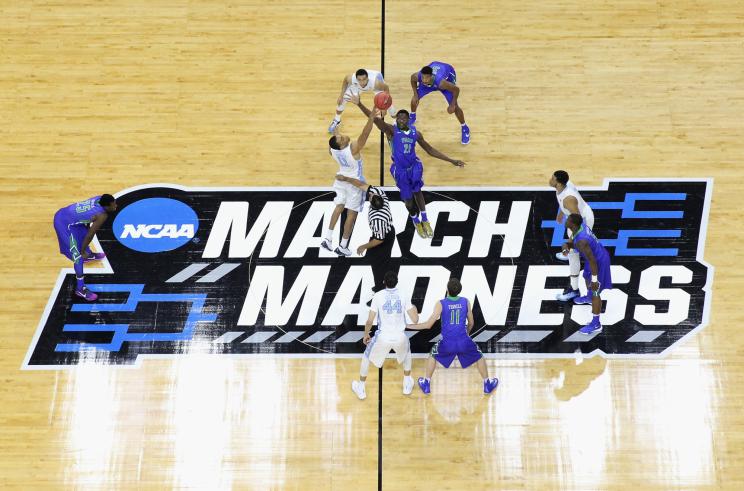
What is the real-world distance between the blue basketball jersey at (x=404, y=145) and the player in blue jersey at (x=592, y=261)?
2090 mm

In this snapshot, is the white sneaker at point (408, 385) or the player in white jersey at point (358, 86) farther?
the player in white jersey at point (358, 86)

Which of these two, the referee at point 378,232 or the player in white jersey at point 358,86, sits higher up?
the player in white jersey at point 358,86

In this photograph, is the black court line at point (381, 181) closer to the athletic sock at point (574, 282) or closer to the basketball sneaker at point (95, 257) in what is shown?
the athletic sock at point (574, 282)

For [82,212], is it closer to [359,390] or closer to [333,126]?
[333,126]

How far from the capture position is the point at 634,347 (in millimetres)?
10133

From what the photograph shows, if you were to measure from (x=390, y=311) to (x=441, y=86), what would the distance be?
377cm

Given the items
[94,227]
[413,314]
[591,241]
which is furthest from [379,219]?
[94,227]

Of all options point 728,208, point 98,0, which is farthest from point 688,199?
point 98,0

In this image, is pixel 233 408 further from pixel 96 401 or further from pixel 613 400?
pixel 613 400

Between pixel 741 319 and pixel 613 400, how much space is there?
191 centimetres

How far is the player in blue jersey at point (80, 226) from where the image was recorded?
10148 millimetres

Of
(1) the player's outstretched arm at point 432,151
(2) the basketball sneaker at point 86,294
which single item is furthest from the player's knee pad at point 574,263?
(2) the basketball sneaker at point 86,294

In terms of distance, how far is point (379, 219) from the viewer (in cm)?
1066

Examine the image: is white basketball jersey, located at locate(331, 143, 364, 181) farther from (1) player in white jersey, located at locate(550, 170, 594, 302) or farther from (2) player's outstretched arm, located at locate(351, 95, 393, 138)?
(1) player in white jersey, located at locate(550, 170, 594, 302)
